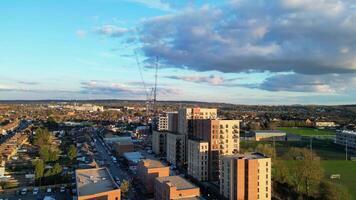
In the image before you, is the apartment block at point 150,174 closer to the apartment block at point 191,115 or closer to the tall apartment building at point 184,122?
the tall apartment building at point 184,122

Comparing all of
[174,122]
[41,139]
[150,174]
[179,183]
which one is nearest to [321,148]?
[174,122]

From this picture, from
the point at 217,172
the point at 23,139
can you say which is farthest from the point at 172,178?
the point at 23,139

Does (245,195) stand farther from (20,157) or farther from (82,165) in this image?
(20,157)

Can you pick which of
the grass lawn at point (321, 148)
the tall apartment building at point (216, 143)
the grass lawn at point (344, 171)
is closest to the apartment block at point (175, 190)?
the tall apartment building at point (216, 143)

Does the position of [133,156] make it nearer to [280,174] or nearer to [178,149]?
[178,149]

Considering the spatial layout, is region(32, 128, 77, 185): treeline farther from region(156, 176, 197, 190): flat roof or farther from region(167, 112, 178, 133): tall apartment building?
region(167, 112, 178, 133): tall apartment building
